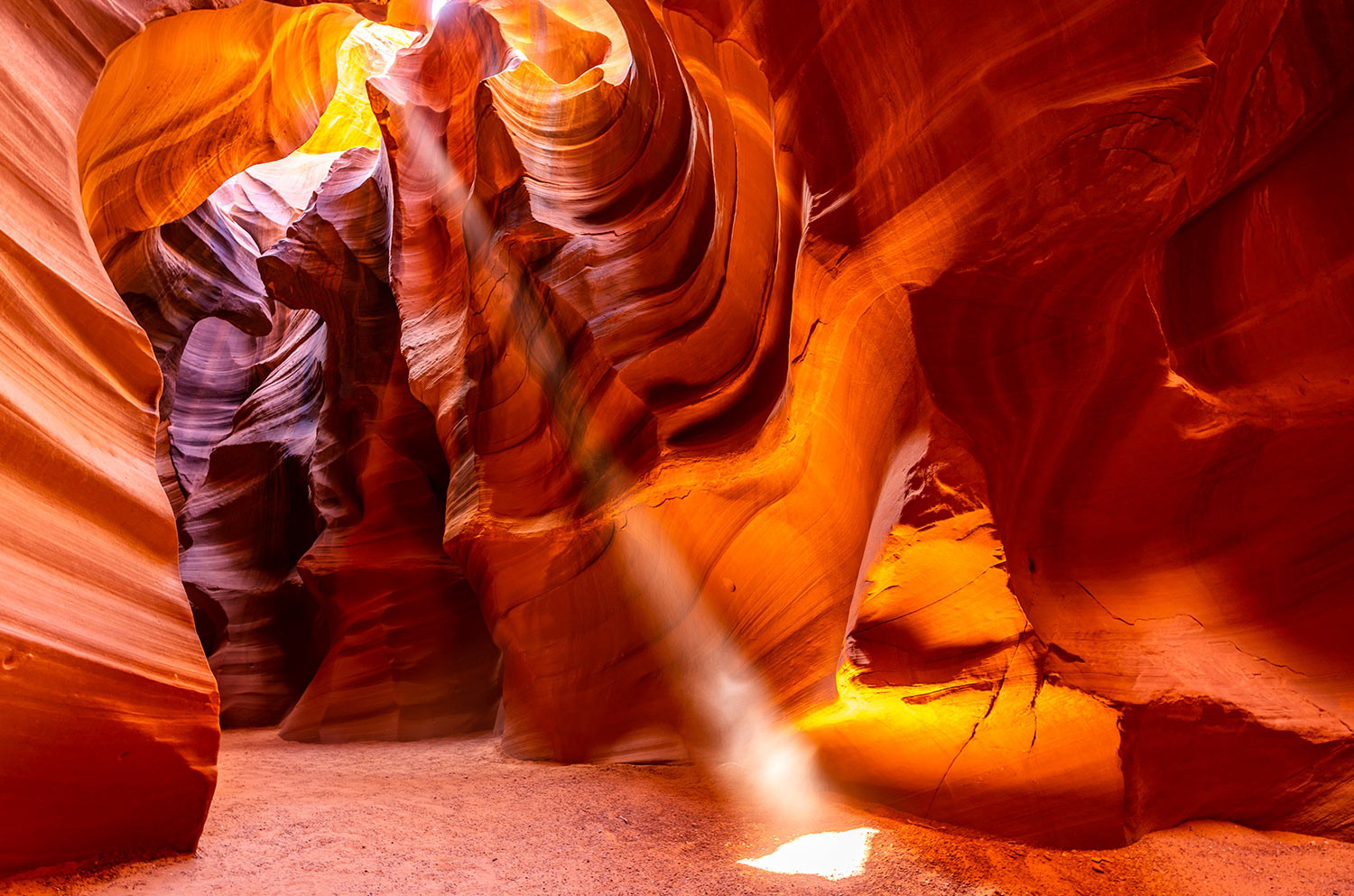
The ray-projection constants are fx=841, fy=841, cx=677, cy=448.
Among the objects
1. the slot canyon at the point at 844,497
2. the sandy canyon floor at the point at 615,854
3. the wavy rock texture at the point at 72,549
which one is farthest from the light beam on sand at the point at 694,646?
the wavy rock texture at the point at 72,549

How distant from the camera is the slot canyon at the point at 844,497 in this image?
291 cm

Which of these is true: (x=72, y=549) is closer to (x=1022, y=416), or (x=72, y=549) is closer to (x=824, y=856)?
(x=824, y=856)

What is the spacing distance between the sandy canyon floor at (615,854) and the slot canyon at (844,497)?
0.08 ft

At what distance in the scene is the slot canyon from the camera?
9.54 feet

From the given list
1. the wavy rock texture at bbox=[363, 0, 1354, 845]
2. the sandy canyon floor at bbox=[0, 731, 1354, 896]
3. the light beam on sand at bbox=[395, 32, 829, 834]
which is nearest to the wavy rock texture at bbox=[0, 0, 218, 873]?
the sandy canyon floor at bbox=[0, 731, 1354, 896]

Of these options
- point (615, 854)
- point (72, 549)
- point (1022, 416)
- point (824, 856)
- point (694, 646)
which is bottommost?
point (694, 646)

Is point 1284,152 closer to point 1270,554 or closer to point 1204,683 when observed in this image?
point 1270,554

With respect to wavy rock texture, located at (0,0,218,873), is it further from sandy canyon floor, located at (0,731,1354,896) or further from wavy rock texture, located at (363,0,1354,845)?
wavy rock texture, located at (363,0,1354,845)

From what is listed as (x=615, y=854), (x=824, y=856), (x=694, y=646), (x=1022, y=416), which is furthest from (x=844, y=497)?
(x=615, y=854)

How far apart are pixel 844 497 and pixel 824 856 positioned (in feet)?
5.17

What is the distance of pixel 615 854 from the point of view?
3.20 m

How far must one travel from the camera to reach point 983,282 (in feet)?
10.9

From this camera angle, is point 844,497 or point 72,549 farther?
point 844,497

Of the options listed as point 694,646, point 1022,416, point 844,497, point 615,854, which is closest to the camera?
point 615,854
